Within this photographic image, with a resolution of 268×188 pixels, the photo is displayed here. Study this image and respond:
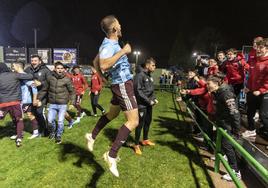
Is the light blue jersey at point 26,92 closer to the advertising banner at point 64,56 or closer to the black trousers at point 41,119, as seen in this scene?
the black trousers at point 41,119

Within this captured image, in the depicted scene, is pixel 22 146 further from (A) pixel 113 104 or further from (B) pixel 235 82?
(B) pixel 235 82

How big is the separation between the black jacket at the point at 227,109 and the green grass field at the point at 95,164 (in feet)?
3.71

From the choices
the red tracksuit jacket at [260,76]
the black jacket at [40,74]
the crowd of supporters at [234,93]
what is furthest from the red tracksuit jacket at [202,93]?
the black jacket at [40,74]

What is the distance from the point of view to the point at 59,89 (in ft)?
27.3

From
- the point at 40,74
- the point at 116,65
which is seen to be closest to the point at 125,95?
the point at 116,65

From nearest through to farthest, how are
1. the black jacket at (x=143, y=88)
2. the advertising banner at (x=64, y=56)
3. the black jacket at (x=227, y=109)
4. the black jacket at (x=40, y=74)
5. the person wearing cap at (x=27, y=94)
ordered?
the black jacket at (x=227, y=109) < the black jacket at (x=143, y=88) < the person wearing cap at (x=27, y=94) < the black jacket at (x=40, y=74) < the advertising banner at (x=64, y=56)

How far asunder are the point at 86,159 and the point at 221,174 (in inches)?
119

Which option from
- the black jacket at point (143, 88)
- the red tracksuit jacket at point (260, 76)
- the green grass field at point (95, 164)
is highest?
the red tracksuit jacket at point (260, 76)

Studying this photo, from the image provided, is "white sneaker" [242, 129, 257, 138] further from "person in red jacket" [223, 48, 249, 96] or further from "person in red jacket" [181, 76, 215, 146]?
"person in red jacket" [223, 48, 249, 96]

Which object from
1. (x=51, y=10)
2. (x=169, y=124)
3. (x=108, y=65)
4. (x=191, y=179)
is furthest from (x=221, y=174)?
(x=51, y=10)

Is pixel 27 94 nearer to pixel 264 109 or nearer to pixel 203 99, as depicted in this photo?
pixel 203 99

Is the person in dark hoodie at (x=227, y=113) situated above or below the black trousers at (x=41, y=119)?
above

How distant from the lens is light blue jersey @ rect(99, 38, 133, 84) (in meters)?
4.54

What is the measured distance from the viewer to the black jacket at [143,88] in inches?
294
